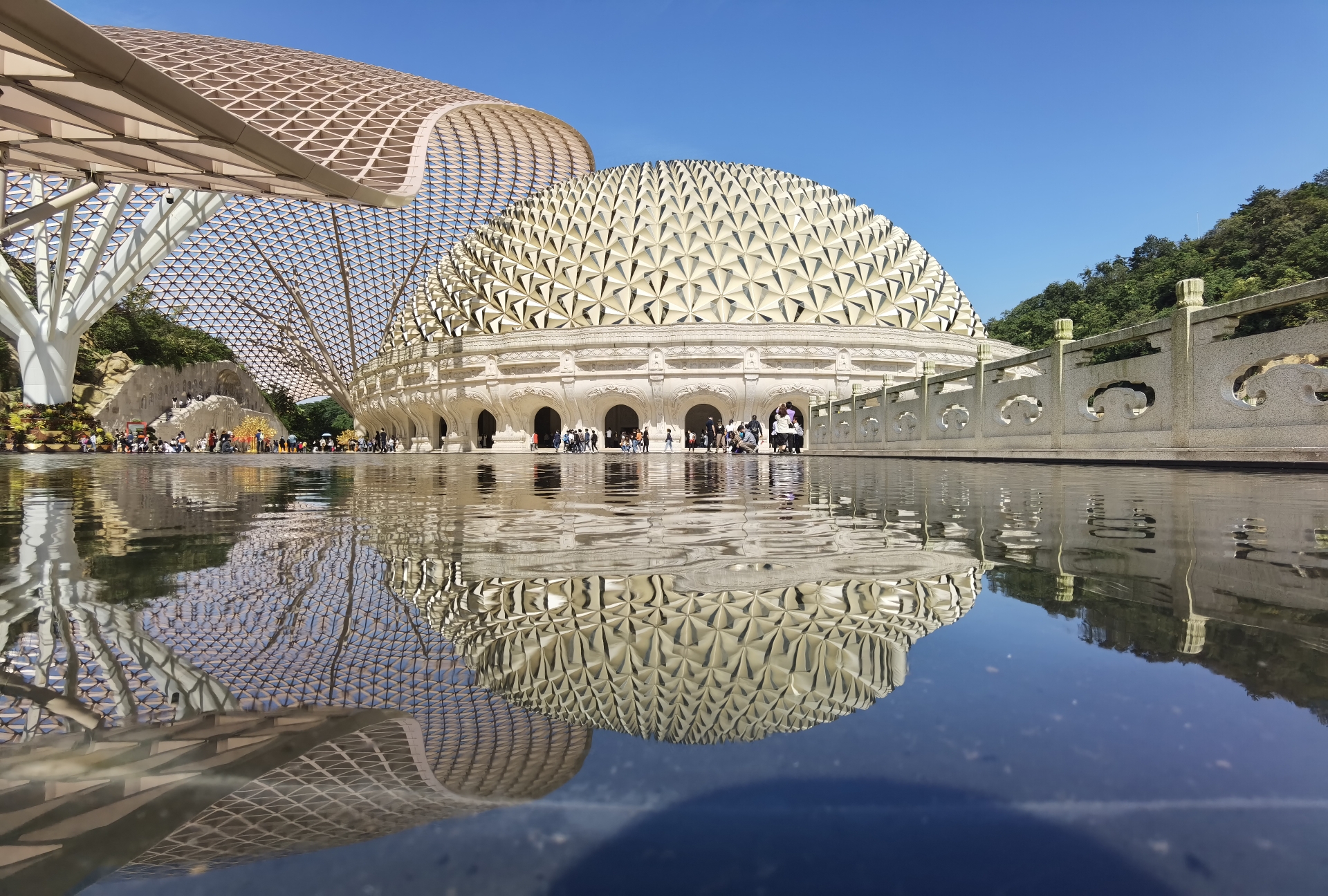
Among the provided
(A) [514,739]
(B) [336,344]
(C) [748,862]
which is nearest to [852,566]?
(A) [514,739]

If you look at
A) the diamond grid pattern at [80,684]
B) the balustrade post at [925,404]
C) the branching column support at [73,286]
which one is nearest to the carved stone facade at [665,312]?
the branching column support at [73,286]

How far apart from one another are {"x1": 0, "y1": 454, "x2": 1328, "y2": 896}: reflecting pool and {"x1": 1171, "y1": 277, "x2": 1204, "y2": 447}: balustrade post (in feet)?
26.2

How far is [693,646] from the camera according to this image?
4.34 ft

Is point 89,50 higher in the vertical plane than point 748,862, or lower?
higher

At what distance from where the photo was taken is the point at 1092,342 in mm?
10484

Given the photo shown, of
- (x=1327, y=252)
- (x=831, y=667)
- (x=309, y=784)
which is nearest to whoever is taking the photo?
(x=309, y=784)

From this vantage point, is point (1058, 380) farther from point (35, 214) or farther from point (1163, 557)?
point (35, 214)

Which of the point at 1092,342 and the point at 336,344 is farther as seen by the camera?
the point at 336,344

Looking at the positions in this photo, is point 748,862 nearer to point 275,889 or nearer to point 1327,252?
point 275,889

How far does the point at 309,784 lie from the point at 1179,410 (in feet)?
35.6

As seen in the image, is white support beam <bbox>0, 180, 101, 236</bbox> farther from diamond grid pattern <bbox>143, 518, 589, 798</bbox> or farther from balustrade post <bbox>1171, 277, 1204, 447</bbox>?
balustrade post <bbox>1171, 277, 1204, 447</bbox>

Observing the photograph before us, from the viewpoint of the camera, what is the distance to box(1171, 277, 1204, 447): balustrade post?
897 centimetres

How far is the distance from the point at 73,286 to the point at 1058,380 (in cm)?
3518

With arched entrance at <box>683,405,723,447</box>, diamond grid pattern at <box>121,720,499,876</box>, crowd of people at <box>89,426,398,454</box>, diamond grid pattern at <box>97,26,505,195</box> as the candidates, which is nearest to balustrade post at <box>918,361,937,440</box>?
diamond grid pattern at <box>97,26,505,195</box>
